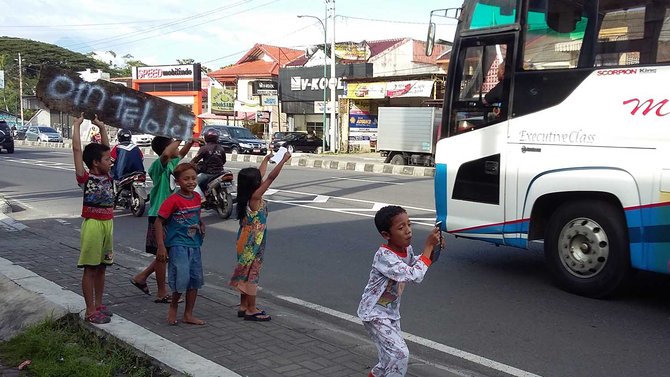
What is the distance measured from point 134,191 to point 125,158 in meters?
0.64

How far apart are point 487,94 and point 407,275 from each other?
160 inches

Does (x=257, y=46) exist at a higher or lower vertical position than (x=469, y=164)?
higher

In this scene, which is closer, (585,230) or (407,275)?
(407,275)

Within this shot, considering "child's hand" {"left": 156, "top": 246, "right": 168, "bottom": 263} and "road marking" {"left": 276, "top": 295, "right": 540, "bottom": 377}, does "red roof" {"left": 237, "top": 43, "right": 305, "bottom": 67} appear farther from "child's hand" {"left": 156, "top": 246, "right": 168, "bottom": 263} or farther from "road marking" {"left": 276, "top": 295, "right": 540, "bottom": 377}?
"child's hand" {"left": 156, "top": 246, "right": 168, "bottom": 263}

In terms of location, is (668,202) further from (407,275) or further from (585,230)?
(407,275)

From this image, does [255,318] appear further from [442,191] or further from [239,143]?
[239,143]

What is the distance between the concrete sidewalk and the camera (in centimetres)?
423

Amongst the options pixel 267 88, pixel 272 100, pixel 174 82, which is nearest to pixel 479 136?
pixel 267 88

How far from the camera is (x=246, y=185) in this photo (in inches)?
203

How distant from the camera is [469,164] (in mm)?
7188

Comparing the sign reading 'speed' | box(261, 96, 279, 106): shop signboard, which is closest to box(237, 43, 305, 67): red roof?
box(261, 96, 279, 106): shop signboard

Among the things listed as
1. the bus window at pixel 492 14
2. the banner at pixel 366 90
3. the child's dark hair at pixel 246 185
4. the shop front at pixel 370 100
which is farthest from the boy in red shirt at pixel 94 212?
the banner at pixel 366 90

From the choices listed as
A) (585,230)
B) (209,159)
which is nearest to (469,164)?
(585,230)

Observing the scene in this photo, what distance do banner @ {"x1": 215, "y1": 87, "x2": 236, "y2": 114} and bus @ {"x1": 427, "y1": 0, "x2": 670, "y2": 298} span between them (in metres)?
42.9
